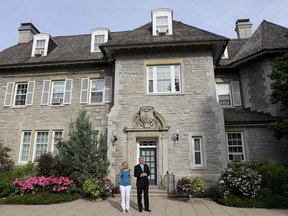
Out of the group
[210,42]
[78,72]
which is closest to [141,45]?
[210,42]

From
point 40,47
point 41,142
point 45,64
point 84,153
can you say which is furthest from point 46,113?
point 40,47

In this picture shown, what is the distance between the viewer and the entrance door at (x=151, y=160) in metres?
11.1

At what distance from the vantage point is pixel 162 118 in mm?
11172

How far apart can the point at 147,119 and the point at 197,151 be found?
294 centimetres

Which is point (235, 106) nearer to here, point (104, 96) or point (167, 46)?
point (167, 46)

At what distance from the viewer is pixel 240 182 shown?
8648mm

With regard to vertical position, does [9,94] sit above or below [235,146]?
above

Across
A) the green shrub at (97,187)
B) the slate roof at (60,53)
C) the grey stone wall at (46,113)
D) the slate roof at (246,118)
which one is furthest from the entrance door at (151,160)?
the slate roof at (60,53)

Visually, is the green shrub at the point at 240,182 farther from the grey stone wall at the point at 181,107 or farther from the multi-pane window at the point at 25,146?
the multi-pane window at the point at 25,146

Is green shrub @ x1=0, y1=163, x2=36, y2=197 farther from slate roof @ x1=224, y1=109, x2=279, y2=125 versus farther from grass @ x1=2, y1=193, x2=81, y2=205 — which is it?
slate roof @ x1=224, y1=109, x2=279, y2=125

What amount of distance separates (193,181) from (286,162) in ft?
19.1

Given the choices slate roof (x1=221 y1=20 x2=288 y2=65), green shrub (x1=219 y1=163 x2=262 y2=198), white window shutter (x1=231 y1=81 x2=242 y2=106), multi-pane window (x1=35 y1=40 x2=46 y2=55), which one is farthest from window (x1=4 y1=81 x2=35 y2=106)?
white window shutter (x1=231 y1=81 x2=242 y2=106)

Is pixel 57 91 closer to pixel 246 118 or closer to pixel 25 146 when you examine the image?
pixel 25 146

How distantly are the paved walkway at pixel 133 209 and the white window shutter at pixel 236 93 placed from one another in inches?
293
